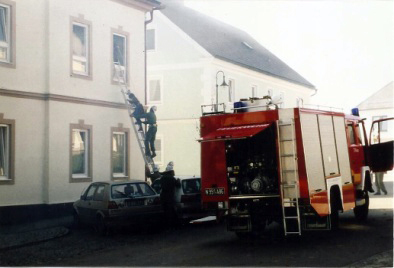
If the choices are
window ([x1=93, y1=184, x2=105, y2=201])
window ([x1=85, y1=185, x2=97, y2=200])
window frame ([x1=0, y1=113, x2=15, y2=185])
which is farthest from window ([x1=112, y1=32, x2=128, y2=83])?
window ([x1=93, y1=184, x2=105, y2=201])

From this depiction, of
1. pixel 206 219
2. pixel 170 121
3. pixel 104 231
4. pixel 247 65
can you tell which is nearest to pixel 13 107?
pixel 104 231

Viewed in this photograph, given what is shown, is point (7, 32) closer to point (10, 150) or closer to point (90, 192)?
point (10, 150)

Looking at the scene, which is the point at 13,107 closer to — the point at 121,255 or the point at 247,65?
the point at 121,255

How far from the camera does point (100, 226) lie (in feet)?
44.4

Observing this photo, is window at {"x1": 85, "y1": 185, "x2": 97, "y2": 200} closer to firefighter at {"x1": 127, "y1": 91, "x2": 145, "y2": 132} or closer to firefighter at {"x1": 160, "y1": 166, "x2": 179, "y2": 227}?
firefighter at {"x1": 160, "y1": 166, "x2": 179, "y2": 227}

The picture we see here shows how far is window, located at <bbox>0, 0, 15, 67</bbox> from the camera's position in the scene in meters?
15.9

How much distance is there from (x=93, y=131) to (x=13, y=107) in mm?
3541

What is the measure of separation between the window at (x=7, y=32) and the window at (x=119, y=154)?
17.8 feet

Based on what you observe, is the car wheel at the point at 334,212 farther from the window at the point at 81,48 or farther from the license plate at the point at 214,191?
the window at the point at 81,48

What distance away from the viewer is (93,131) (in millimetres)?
19141

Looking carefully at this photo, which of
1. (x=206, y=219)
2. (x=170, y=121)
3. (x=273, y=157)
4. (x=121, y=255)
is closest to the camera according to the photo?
(x=121, y=255)

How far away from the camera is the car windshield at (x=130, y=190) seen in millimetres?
13655

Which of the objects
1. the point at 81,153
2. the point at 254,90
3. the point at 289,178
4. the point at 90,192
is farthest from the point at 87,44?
the point at 254,90

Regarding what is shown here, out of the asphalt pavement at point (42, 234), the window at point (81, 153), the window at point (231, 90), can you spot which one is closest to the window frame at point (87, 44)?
the window at point (81, 153)
